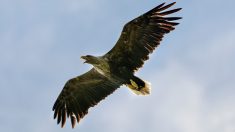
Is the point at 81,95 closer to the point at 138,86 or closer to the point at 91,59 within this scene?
the point at 91,59

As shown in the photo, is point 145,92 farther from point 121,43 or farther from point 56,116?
point 56,116

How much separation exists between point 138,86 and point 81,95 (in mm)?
2659

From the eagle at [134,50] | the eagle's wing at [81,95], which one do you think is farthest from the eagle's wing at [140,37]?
the eagle's wing at [81,95]

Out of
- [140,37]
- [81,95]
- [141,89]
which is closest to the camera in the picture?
[140,37]

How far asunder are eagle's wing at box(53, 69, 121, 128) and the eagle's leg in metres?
1.00

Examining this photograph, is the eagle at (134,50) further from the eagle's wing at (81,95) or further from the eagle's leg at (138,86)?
the eagle's wing at (81,95)

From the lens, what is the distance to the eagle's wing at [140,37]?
2233cm

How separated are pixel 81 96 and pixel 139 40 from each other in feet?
11.3

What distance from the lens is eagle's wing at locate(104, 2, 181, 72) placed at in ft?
73.3

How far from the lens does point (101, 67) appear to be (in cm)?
2267

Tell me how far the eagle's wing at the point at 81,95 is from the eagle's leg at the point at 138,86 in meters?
1.00

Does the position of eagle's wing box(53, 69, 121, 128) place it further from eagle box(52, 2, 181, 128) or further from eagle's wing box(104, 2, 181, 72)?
eagle's wing box(104, 2, 181, 72)

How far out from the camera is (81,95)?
2470 cm

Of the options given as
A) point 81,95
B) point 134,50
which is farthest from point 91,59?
point 81,95
